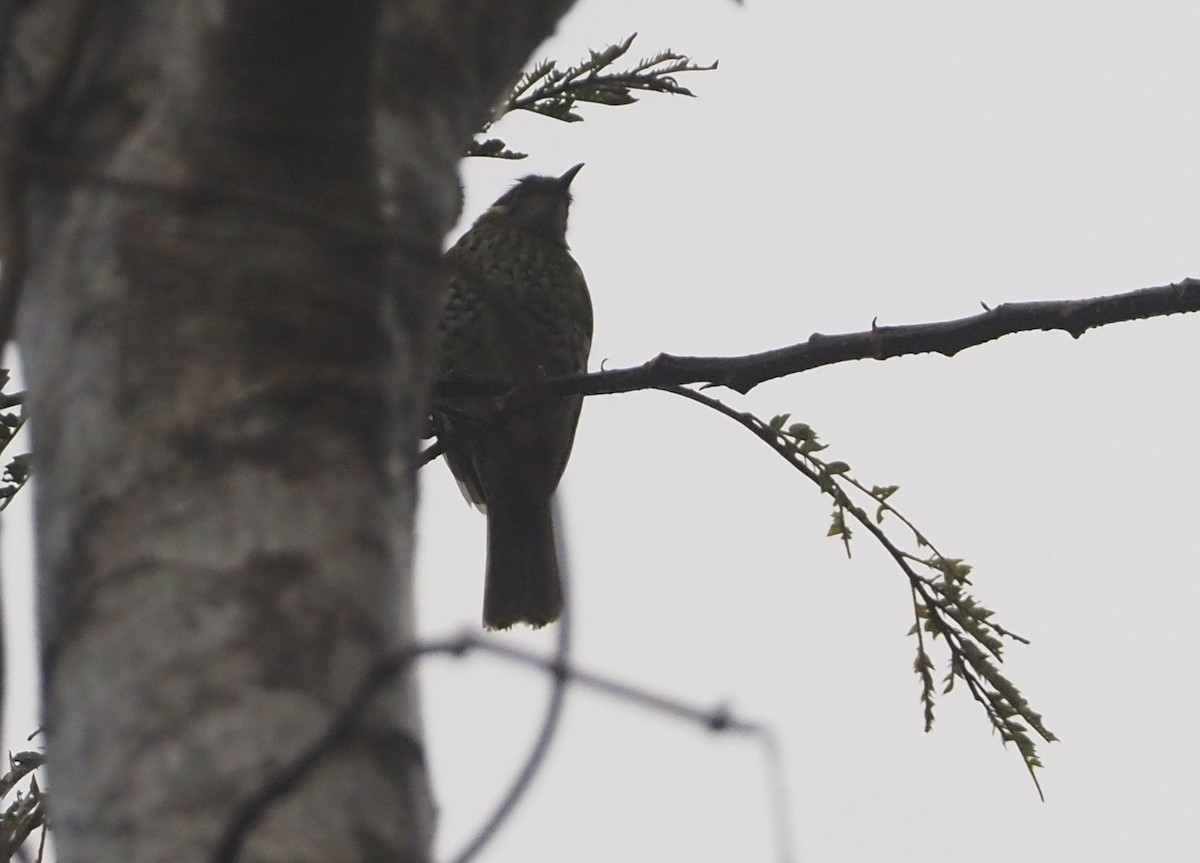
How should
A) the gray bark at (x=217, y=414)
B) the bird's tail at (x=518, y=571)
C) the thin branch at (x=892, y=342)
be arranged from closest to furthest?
1. the gray bark at (x=217, y=414)
2. the thin branch at (x=892, y=342)
3. the bird's tail at (x=518, y=571)

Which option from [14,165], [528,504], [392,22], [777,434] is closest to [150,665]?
[14,165]

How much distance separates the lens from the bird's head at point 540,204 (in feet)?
18.4

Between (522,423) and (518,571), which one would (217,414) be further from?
(518,571)

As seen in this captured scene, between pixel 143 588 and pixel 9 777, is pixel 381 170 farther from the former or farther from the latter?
pixel 9 777

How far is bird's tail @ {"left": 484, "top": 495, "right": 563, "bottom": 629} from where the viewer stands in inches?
194

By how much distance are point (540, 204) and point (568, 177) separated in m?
0.19

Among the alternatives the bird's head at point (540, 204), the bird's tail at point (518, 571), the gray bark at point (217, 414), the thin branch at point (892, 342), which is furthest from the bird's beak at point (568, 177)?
the gray bark at point (217, 414)

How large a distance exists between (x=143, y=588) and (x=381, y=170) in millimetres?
309

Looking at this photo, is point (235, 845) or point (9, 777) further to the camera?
point (9, 777)

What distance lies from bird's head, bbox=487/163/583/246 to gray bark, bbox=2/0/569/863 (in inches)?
179

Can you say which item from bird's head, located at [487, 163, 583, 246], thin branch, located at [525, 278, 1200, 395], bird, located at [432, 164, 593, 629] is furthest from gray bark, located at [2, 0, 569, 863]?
bird's head, located at [487, 163, 583, 246]

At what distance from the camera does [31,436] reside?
0.98m

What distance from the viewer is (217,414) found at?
0.93m

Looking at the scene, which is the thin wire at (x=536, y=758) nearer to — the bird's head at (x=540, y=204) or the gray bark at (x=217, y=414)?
the gray bark at (x=217, y=414)
